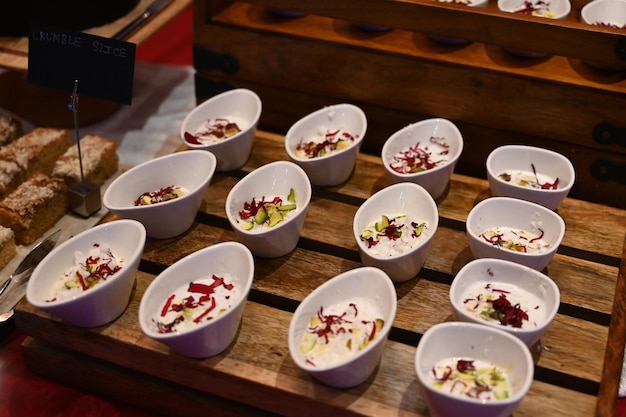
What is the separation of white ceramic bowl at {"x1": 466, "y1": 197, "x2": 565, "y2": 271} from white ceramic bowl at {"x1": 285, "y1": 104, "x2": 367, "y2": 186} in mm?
402

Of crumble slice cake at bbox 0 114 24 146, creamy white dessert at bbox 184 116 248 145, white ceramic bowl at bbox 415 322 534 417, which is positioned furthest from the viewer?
crumble slice cake at bbox 0 114 24 146

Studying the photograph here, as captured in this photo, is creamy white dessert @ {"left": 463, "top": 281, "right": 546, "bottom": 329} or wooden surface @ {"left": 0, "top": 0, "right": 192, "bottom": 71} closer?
creamy white dessert @ {"left": 463, "top": 281, "right": 546, "bottom": 329}

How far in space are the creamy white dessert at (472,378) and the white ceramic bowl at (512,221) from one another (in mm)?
333

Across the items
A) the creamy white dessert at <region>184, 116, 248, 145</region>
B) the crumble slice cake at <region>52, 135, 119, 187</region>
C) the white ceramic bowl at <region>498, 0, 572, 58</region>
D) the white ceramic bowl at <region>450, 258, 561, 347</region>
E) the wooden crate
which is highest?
the white ceramic bowl at <region>498, 0, 572, 58</region>

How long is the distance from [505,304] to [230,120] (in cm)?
105

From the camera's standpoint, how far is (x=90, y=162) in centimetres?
219

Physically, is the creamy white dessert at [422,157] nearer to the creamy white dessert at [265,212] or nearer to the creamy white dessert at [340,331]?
the creamy white dessert at [265,212]

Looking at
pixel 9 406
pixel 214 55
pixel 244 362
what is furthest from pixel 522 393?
pixel 214 55

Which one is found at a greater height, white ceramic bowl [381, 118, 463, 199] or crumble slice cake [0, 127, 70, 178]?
white ceramic bowl [381, 118, 463, 199]

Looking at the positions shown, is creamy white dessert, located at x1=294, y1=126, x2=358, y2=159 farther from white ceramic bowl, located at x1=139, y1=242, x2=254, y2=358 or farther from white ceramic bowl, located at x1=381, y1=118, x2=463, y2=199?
white ceramic bowl, located at x1=139, y1=242, x2=254, y2=358

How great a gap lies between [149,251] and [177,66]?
1.41m

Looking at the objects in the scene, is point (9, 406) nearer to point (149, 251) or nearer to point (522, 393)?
point (149, 251)

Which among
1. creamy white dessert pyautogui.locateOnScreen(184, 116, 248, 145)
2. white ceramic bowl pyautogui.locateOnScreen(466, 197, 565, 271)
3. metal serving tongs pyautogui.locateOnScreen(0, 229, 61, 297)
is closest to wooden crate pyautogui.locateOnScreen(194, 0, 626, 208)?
creamy white dessert pyautogui.locateOnScreen(184, 116, 248, 145)

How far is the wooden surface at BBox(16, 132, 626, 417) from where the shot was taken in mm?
1463
